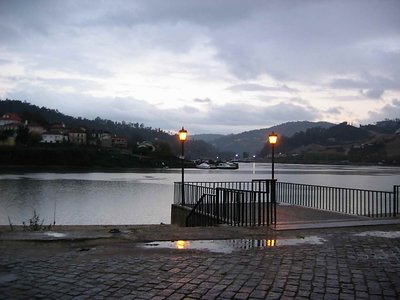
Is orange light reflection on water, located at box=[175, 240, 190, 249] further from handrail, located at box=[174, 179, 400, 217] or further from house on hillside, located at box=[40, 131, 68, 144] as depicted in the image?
house on hillside, located at box=[40, 131, 68, 144]

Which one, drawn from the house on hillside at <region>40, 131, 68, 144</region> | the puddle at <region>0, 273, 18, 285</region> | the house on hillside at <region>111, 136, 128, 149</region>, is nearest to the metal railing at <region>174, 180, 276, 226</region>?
the puddle at <region>0, 273, 18, 285</region>

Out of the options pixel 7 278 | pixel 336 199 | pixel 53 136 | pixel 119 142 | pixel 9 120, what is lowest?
pixel 336 199

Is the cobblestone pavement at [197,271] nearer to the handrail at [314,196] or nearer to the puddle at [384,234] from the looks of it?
the puddle at [384,234]

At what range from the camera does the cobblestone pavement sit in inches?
224

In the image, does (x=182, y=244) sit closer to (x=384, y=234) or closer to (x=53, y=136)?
(x=384, y=234)

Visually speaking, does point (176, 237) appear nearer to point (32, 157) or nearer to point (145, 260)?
point (145, 260)

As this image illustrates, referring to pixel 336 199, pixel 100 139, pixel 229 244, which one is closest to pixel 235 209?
pixel 229 244

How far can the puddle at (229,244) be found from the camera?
875 cm

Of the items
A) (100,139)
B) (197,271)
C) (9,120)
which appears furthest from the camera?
(100,139)

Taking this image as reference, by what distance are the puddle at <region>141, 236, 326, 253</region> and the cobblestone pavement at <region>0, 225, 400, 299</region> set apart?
0.34ft

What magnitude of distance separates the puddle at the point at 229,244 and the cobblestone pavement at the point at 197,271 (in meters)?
0.10

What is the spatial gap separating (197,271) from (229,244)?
2.54m

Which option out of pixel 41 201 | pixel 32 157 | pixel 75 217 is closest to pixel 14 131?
pixel 32 157

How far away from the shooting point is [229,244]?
9219mm
